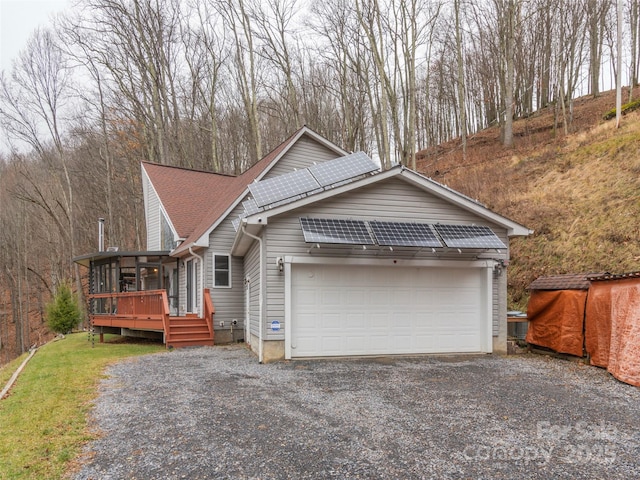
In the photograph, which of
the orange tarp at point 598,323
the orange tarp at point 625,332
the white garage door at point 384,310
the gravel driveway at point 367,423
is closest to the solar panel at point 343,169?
the white garage door at point 384,310

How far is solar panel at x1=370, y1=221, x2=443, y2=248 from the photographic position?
29.7ft

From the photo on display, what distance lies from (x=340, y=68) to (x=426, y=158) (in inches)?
395

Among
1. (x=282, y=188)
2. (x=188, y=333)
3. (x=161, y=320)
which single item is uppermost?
(x=282, y=188)

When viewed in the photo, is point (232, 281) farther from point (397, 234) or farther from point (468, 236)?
point (468, 236)

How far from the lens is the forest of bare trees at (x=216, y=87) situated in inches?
885

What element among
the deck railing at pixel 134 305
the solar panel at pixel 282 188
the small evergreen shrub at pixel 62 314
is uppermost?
the solar panel at pixel 282 188

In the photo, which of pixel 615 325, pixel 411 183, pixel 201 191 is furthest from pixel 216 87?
pixel 615 325

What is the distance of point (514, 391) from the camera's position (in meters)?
6.69

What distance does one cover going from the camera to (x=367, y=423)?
5.21m

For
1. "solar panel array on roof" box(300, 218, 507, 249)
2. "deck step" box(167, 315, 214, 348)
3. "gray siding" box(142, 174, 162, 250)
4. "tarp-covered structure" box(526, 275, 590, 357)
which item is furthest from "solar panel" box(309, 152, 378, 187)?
"gray siding" box(142, 174, 162, 250)

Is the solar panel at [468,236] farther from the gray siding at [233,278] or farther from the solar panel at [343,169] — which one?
the gray siding at [233,278]

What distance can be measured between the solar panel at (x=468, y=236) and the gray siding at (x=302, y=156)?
261 inches

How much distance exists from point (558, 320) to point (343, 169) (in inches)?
237

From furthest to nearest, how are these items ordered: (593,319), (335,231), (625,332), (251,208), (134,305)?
(134,305) < (251,208) < (335,231) < (593,319) < (625,332)
